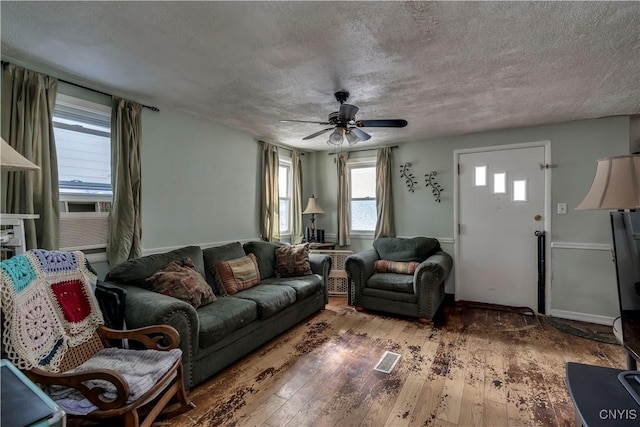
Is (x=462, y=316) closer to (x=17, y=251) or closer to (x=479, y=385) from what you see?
(x=479, y=385)

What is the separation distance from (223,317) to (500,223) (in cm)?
343

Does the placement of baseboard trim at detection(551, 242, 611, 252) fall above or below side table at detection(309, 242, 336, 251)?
above

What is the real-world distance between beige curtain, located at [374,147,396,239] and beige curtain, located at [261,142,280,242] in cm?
152

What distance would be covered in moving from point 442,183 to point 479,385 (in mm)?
2616

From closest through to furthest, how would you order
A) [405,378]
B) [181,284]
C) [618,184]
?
[618,184], [405,378], [181,284]

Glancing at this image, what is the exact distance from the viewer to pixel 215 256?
10.2ft

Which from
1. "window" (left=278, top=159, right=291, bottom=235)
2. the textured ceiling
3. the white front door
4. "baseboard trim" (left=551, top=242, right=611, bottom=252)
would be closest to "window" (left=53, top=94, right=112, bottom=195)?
the textured ceiling

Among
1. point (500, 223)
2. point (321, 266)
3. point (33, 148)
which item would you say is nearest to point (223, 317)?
point (321, 266)

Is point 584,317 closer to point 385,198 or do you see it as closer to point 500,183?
point 500,183

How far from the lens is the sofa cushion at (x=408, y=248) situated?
388 cm

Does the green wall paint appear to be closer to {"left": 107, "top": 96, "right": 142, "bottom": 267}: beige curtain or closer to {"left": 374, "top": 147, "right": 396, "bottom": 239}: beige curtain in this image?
{"left": 107, "top": 96, "right": 142, "bottom": 267}: beige curtain

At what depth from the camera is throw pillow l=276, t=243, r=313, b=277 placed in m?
3.54

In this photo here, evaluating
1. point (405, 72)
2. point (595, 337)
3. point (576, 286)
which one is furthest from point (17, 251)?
point (576, 286)

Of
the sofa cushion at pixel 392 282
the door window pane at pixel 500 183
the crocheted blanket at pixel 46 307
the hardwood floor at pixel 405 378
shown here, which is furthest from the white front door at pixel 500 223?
the crocheted blanket at pixel 46 307
